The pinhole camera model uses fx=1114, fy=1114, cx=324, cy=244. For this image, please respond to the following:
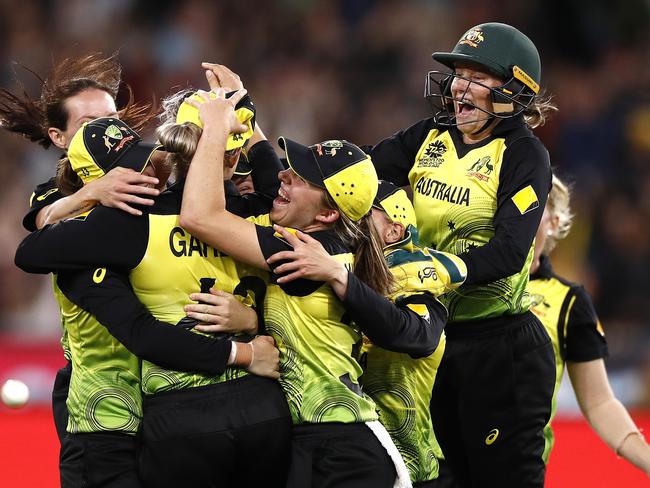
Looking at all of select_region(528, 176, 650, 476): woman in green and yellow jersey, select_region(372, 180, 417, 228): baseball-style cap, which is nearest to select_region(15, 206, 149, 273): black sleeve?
select_region(372, 180, 417, 228): baseball-style cap

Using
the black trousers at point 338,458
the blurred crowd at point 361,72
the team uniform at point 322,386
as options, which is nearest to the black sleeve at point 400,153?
the team uniform at point 322,386

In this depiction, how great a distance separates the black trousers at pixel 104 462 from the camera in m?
3.32

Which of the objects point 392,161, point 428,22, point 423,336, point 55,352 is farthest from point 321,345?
point 428,22

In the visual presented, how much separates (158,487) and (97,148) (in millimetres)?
1048

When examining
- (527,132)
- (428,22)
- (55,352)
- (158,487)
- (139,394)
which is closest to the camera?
(158,487)

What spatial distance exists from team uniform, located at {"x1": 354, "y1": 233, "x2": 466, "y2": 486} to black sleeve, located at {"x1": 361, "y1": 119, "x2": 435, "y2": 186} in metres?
0.69

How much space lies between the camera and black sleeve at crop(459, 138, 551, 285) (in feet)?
12.3

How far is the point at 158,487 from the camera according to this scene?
10.5 feet

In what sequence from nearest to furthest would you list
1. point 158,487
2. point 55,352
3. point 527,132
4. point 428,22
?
point 158,487
point 527,132
point 55,352
point 428,22

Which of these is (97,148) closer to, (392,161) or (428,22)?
(392,161)

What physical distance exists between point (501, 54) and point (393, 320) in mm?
1259

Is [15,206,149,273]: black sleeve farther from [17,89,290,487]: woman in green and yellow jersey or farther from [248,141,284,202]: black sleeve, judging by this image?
[248,141,284,202]: black sleeve

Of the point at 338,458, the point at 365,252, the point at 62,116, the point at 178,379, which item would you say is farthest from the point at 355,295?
the point at 62,116

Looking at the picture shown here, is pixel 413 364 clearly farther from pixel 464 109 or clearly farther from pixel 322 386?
pixel 464 109
